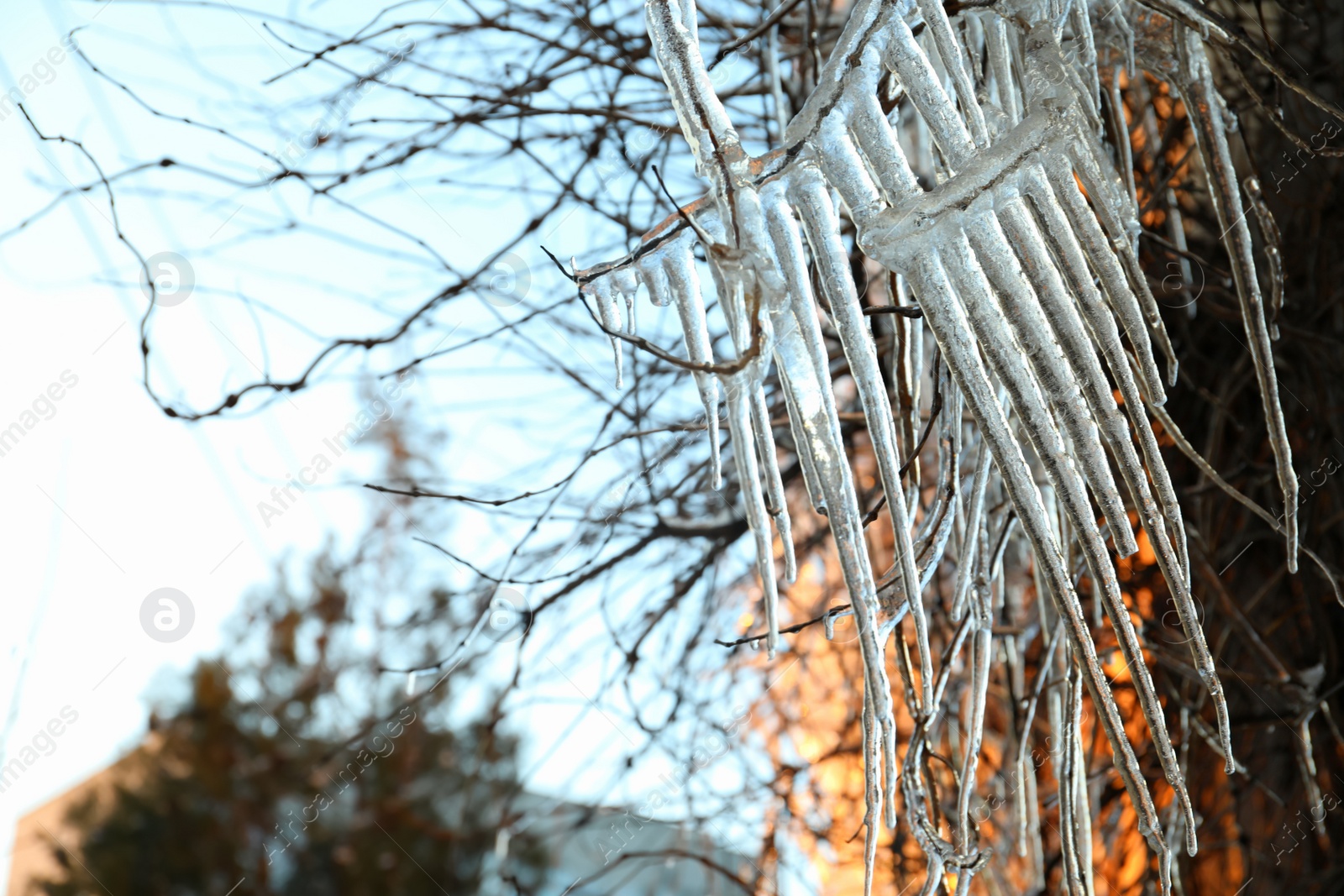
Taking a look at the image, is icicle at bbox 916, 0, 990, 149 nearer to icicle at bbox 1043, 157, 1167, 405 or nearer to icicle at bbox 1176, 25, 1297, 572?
icicle at bbox 1043, 157, 1167, 405

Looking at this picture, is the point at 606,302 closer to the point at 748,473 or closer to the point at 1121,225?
the point at 748,473

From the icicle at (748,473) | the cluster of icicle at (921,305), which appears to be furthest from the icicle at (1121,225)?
the icicle at (748,473)

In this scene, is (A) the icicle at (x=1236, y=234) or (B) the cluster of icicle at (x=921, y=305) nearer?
(B) the cluster of icicle at (x=921, y=305)

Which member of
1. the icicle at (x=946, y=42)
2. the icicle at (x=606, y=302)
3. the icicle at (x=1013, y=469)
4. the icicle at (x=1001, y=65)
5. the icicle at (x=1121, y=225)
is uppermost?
the icicle at (x=1001, y=65)

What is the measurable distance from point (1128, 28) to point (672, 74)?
1.05ft

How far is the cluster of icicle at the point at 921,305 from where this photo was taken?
0.35 m

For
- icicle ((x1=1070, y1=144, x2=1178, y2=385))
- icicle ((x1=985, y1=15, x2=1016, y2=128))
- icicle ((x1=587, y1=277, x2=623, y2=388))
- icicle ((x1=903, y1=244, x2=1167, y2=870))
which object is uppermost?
icicle ((x1=985, y1=15, x2=1016, y2=128))

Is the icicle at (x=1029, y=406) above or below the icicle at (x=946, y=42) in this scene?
below

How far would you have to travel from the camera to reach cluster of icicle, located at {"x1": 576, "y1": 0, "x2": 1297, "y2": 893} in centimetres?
35

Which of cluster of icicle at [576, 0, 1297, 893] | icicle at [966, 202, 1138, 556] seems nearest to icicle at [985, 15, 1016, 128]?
cluster of icicle at [576, 0, 1297, 893]

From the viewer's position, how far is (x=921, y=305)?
36cm

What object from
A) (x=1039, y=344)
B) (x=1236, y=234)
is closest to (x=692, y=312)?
(x=1039, y=344)

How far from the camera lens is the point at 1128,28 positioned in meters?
0.56

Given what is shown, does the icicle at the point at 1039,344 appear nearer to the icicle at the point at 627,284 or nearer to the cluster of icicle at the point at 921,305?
the cluster of icicle at the point at 921,305
